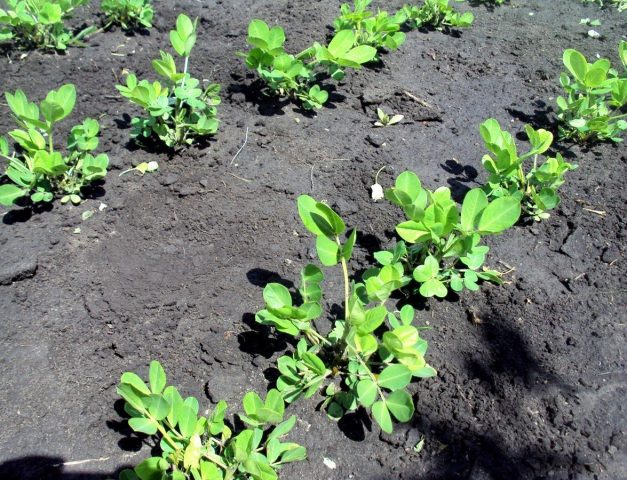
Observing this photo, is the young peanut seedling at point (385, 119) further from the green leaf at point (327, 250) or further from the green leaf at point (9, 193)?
the green leaf at point (9, 193)

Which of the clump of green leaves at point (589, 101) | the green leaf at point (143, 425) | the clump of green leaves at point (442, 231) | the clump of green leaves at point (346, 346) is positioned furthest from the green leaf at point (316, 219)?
the clump of green leaves at point (589, 101)

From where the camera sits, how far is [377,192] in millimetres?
2422

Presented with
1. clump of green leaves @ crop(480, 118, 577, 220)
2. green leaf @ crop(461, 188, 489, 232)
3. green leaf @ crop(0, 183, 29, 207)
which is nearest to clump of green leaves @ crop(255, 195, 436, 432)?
green leaf @ crop(461, 188, 489, 232)

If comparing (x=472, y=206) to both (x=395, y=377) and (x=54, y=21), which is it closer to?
(x=395, y=377)

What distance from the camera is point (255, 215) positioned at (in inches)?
90.0

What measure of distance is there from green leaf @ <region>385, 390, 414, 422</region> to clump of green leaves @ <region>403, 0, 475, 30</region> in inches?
115

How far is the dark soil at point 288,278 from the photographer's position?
1.64 meters

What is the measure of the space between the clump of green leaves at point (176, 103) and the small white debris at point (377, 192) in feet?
2.71

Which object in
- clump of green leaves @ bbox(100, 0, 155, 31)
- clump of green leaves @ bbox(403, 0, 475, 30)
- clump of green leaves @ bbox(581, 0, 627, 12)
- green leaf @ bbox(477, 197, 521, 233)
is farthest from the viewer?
clump of green leaves @ bbox(581, 0, 627, 12)

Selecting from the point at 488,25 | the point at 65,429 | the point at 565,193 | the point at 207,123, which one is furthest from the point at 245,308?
the point at 488,25

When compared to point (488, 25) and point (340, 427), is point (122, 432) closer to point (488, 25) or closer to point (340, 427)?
point (340, 427)

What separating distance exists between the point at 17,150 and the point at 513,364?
2.41 metres

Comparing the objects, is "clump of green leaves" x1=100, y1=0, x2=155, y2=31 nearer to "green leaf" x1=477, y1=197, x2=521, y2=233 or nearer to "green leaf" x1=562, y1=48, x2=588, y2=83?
"green leaf" x1=562, y1=48, x2=588, y2=83

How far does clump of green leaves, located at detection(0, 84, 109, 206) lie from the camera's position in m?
2.14
